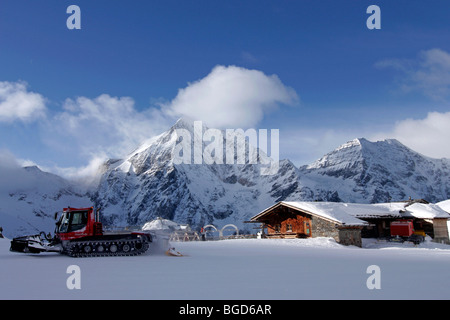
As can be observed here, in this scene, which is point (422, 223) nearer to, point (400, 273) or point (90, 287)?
point (400, 273)

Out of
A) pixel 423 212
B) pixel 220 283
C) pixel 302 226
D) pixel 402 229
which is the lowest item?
pixel 220 283

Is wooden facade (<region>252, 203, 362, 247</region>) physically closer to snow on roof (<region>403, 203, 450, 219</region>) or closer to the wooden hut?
the wooden hut

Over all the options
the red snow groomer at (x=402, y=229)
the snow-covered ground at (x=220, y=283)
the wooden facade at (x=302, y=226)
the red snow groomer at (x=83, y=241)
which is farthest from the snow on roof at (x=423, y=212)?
the red snow groomer at (x=83, y=241)

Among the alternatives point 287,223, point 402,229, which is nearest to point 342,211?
point 287,223

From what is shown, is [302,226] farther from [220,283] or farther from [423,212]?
[220,283]

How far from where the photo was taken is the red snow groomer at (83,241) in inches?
666

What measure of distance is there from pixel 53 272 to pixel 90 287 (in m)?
3.31

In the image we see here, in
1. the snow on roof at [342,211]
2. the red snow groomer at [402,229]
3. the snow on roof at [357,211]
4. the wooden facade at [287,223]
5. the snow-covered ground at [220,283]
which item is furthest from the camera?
the red snow groomer at [402,229]

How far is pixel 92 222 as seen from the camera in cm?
1773

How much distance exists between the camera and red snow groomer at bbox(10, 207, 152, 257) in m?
16.9

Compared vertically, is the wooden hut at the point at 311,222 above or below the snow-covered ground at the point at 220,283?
above

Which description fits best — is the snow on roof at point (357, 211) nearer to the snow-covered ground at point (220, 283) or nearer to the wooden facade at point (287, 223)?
the wooden facade at point (287, 223)

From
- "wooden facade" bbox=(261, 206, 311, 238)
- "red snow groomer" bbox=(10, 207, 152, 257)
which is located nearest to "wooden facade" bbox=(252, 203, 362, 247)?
"wooden facade" bbox=(261, 206, 311, 238)

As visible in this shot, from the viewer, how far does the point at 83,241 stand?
16844 mm
